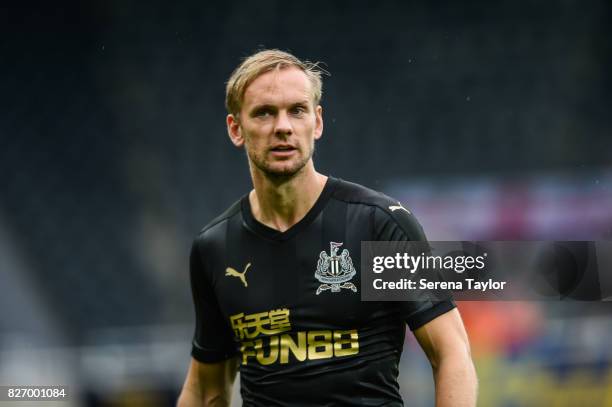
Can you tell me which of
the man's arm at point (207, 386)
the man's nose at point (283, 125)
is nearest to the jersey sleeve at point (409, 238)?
the man's nose at point (283, 125)

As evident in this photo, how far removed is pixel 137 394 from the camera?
7035 millimetres

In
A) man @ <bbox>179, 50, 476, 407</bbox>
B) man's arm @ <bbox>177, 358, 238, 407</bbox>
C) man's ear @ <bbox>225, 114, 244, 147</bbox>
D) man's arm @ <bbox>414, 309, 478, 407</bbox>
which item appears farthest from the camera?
man's arm @ <bbox>177, 358, 238, 407</bbox>

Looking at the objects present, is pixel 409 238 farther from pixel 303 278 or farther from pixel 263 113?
pixel 263 113

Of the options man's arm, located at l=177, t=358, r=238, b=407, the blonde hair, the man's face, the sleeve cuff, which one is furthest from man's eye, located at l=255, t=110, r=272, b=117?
man's arm, located at l=177, t=358, r=238, b=407

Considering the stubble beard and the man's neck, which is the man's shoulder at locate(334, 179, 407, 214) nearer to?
the man's neck

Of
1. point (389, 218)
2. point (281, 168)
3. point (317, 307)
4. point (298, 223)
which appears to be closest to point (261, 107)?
point (281, 168)

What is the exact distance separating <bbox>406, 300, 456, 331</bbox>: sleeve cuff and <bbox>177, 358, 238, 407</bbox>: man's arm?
839mm

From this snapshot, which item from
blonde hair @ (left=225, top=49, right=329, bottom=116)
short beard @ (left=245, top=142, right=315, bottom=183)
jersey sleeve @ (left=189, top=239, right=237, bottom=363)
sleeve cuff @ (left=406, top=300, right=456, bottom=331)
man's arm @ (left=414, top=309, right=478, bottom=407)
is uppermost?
blonde hair @ (left=225, top=49, right=329, bottom=116)

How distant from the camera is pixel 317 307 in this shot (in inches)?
121

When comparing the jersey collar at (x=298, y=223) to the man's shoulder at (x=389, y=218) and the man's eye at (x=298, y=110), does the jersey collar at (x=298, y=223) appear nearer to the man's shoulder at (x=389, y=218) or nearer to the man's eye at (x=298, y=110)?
the man's shoulder at (x=389, y=218)

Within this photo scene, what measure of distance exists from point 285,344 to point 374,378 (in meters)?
0.31

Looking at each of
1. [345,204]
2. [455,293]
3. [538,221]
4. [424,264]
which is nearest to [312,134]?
[345,204]

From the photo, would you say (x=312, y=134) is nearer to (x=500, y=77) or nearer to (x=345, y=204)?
(x=345, y=204)

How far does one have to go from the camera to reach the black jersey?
302 centimetres
